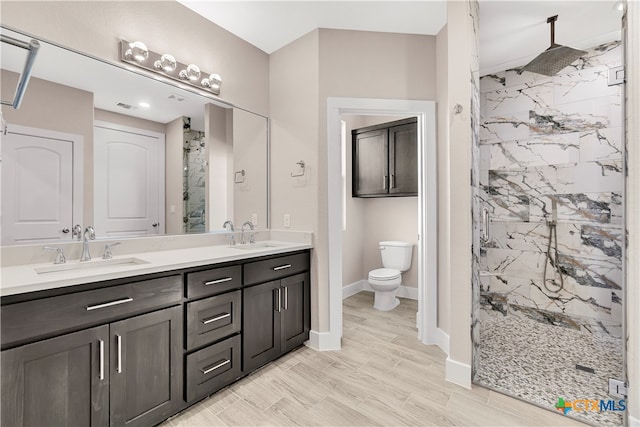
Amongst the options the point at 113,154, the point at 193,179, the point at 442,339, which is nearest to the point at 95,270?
the point at 113,154

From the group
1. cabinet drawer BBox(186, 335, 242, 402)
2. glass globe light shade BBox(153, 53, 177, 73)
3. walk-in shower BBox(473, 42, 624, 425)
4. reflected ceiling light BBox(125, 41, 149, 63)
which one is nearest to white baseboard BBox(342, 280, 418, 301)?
walk-in shower BBox(473, 42, 624, 425)

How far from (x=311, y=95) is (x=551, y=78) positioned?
2.48 metres

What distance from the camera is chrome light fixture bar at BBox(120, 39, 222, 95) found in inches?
75.3

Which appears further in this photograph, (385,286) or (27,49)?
(385,286)

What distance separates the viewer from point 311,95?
99.6 inches

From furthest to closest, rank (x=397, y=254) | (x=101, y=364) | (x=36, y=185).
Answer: (x=397, y=254) < (x=36, y=185) < (x=101, y=364)

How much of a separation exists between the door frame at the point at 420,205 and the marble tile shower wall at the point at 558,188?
118 centimetres

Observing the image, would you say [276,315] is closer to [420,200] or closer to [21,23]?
[420,200]

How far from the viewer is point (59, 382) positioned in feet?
4.06

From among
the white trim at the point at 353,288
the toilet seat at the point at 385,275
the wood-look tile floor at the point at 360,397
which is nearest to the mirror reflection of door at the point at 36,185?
the wood-look tile floor at the point at 360,397

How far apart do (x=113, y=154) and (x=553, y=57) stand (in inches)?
134

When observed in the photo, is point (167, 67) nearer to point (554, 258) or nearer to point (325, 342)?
point (325, 342)

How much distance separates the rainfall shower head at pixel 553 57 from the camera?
227 cm

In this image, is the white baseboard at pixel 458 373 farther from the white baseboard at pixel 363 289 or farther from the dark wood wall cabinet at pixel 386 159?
the dark wood wall cabinet at pixel 386 159
